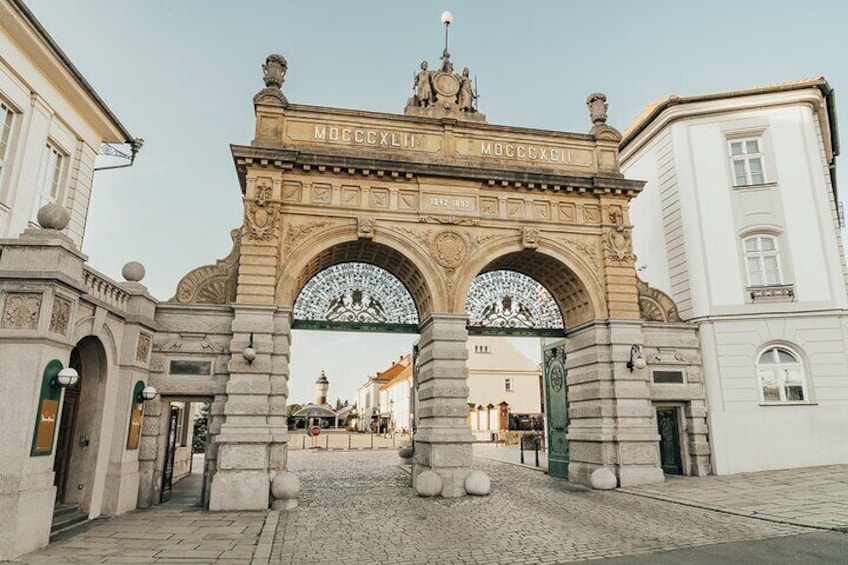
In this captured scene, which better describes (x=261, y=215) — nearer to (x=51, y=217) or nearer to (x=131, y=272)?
(x=131, y=272)

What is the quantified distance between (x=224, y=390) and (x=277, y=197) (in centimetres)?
492

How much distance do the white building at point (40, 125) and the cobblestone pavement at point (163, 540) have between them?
7723 mm

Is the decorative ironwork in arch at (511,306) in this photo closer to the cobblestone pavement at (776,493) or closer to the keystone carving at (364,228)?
the keystone carving at (364,228)

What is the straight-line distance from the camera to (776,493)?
11797mm

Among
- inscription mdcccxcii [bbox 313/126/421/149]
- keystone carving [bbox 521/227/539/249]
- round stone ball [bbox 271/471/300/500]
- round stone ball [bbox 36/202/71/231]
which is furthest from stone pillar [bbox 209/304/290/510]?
keystone carving [bbox 521/227/539/249]

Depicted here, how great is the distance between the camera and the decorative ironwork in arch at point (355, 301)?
599 inches

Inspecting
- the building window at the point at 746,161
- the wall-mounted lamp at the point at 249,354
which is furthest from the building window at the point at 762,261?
the wall-mounted lamp at the point at 249,354

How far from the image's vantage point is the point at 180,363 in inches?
515

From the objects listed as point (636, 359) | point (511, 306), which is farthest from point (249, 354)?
point (636, 359)

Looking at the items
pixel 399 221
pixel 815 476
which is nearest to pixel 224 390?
pixel 399 221

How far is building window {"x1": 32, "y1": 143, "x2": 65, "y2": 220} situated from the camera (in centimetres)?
1447

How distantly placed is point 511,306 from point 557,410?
3575mm

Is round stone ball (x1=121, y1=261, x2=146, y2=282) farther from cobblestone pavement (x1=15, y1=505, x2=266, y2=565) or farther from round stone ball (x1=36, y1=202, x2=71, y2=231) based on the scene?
cobblestone pavement (x1=15, y1=505, x2=266, y2=565)

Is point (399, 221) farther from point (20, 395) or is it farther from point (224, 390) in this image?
point (20, 395)
